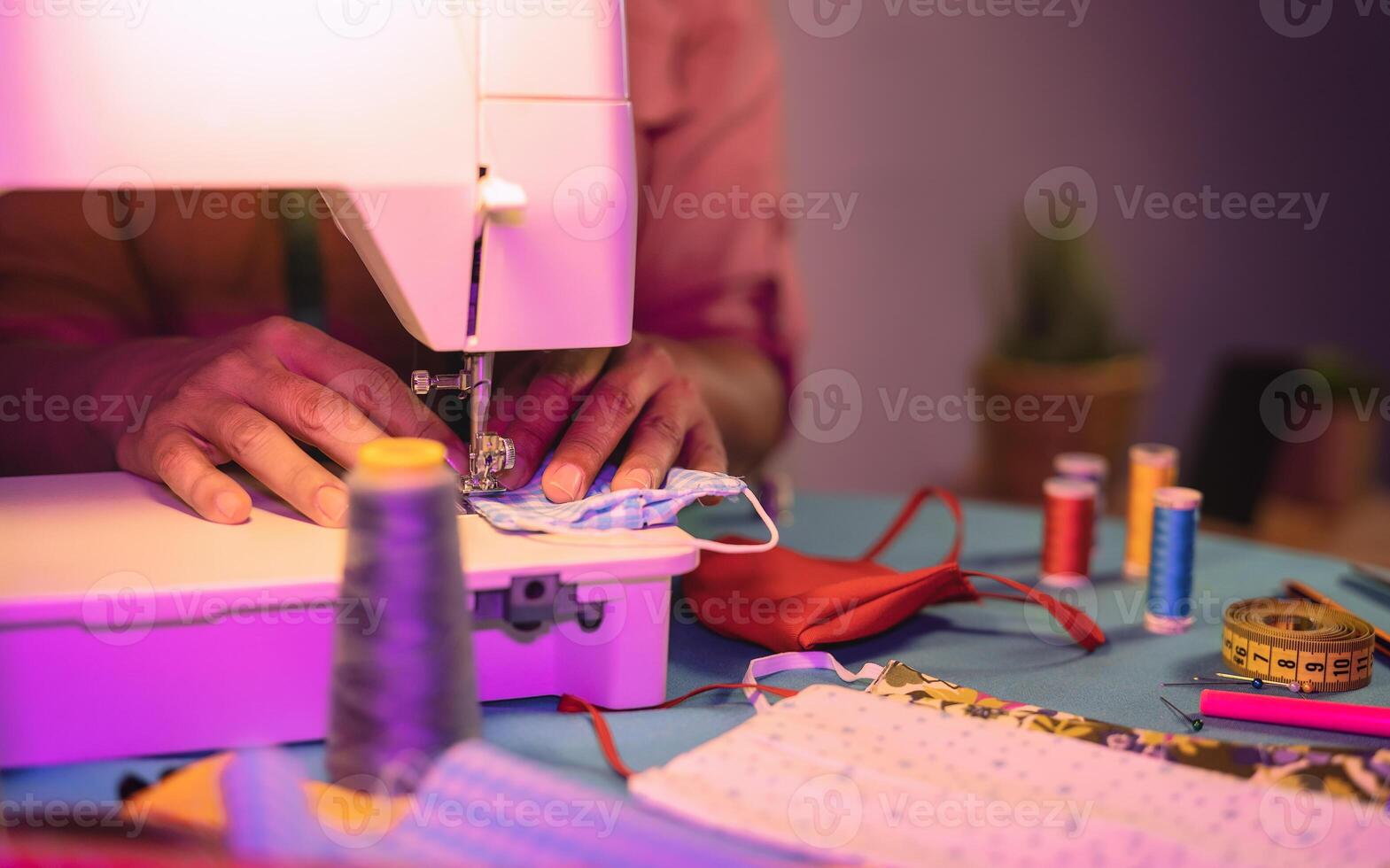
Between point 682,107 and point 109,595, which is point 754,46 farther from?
point 109,595

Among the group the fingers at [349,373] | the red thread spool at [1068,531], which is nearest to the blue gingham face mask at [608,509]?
the fingers at [349,373]

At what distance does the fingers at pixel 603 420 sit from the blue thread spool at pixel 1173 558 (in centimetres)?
53

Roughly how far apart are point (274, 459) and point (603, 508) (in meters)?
0.28

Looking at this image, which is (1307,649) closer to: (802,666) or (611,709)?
(802,666)

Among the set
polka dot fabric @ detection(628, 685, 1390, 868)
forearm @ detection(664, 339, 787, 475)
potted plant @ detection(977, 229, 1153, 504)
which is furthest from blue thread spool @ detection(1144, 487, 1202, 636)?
potted plant @ detection(977, 229, 1153, 504)

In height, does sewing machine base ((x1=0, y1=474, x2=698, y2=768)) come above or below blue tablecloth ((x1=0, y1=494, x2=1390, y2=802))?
above

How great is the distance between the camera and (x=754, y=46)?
6.54 ft

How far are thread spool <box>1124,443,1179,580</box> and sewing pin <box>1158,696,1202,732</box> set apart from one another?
39cm

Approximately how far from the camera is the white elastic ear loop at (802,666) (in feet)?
3.46

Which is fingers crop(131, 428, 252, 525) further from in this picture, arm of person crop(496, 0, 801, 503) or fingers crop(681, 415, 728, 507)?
arm of person crop(496, 0, 801, 503)

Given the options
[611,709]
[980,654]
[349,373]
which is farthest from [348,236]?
[980,654]

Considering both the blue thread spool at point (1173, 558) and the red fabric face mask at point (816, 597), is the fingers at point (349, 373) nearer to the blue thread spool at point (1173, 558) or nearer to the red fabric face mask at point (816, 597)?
the red fabric face mask at point (816, 597)

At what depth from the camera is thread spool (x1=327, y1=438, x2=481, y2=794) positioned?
771mm

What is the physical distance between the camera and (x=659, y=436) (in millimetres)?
1205
